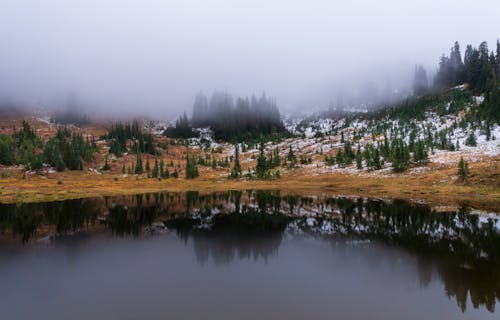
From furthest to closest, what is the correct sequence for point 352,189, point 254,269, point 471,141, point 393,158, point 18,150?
point 18,150 < point 471,141 < point 393,158 < point 352,189 < point 254,269

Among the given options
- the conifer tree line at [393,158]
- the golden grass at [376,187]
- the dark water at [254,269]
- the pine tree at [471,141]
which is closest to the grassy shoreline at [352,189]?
the golden grass at [376,187]

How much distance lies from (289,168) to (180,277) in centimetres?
13493

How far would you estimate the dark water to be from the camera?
49.2 feet

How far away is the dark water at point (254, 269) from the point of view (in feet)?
49.2

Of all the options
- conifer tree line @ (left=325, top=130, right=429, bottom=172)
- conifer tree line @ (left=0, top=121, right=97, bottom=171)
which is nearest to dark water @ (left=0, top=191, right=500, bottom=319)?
conifer tree line @ (left=325, top=130, right=429, bottom=172)

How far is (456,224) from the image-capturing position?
34844 millimetres

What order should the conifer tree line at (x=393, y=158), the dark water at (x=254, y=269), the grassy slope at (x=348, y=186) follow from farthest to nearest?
the conifer tree line at (x=393, y=158), the grassy slope at (x=348, y=186), the dark water at (x=254, y=269)

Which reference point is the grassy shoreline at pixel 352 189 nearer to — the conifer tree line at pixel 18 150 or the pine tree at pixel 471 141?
the conifer tree line at pixel 18 150

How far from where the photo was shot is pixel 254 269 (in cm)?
2127

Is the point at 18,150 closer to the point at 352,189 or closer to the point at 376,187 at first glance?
the point at 352,189

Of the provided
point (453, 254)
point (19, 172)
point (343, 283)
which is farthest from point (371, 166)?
point (19, 172)

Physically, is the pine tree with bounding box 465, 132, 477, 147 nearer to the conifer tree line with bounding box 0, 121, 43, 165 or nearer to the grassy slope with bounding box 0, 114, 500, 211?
the grassy slope with bounding box 0, 114, 500, 211

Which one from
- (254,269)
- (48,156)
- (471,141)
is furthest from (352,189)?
(48,156)

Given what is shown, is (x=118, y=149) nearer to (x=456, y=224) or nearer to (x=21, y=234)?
(x=21, y=234)
